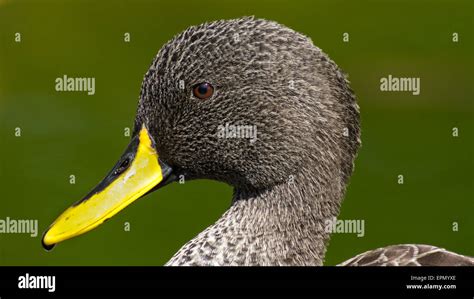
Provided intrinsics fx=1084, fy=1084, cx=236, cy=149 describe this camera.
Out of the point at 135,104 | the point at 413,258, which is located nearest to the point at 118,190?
the point at 413,258

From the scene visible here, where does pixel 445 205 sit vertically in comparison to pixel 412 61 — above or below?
below

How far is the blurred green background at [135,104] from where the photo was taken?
6.95m

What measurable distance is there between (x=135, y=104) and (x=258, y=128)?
4447 millimetres

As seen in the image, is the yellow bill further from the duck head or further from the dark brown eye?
the dark brown eye

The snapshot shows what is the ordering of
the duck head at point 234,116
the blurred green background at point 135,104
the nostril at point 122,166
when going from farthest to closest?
1. the blurred green background at point 135,104
2. the nostril at point 122,166
3. the duck head at point 234,116

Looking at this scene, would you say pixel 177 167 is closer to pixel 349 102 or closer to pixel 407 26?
pixel 349 102

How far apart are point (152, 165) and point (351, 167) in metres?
0.69

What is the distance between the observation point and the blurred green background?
6949mm

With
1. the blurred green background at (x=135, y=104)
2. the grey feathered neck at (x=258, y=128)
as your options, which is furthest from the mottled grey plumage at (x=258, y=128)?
the blurred green background at (x=135, y=104)

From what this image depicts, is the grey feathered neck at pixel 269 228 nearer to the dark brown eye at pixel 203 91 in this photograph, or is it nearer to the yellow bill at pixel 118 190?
the yellow bill at pixel 118 190

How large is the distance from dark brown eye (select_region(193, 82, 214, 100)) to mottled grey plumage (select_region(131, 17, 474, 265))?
2 cm

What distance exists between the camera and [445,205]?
23.1ft
